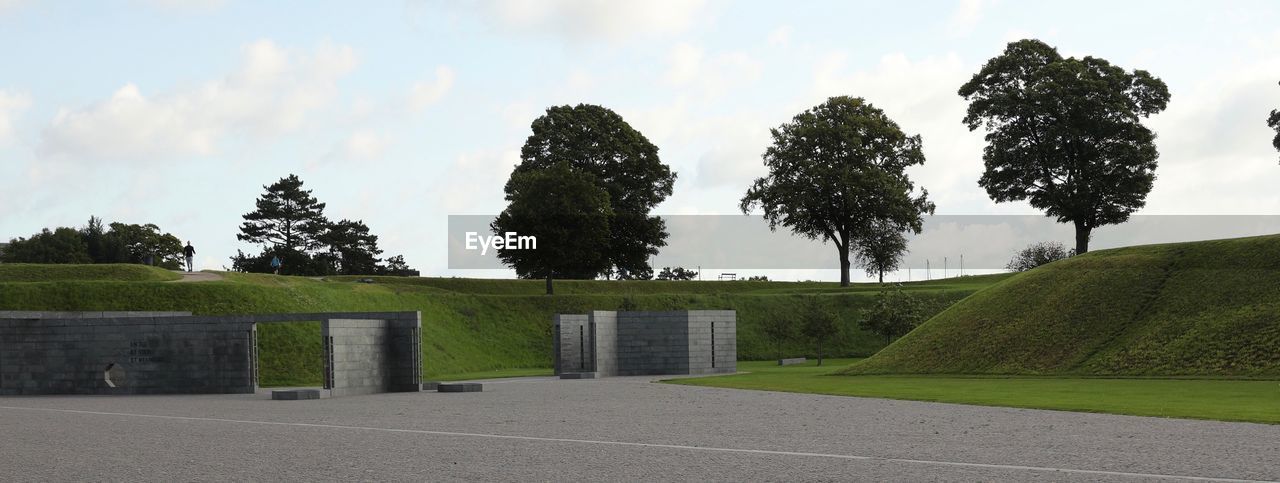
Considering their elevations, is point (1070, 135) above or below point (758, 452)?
above

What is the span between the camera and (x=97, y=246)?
10488 centimetres

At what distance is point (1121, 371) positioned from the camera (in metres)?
39.6

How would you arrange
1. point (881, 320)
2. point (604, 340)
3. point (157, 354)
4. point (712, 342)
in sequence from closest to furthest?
1. point (157, 354)
2. point (604, 340)
3. point (712, 342)
4. point (881, 320)

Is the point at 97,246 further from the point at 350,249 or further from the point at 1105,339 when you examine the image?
the point at 1105,339

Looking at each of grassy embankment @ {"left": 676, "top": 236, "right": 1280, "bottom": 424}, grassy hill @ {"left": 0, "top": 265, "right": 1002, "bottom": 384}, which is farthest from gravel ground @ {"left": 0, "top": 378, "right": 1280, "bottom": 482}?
grassy hill @ {"left": 0, "top": 265, "right": 1002, "bottom": 384}

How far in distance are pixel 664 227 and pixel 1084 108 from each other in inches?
1266

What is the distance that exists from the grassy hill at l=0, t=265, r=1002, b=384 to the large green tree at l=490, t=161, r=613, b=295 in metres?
4.10

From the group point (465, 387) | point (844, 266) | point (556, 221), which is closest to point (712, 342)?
point (465, 387)

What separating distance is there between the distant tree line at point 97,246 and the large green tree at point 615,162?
31.5 meters

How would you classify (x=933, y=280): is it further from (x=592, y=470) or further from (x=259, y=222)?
(x=592, y=470)

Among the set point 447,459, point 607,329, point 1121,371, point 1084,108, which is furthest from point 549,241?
point 447,459

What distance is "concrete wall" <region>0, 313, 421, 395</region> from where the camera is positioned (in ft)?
135

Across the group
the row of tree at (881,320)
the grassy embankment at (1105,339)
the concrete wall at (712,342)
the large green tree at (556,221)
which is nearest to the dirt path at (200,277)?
the large green tree at (556,221)

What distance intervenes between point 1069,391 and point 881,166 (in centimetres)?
5268
